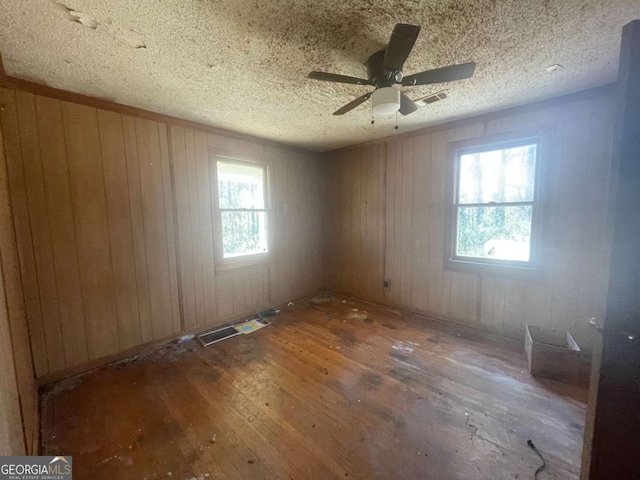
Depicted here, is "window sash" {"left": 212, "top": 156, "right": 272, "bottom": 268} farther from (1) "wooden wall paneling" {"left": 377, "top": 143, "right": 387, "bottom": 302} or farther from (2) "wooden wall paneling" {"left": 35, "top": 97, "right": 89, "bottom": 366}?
(1) "wooden wall paneling" {"left": 377, "top": 143, "right": 387, "bottom": 302}

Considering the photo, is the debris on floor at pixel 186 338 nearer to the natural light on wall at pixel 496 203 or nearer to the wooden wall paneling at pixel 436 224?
the wooden wall paneling at pixel 436 224

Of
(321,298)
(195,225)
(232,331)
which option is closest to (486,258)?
(321,298)

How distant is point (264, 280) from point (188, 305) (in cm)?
109

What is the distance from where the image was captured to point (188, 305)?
117 inches

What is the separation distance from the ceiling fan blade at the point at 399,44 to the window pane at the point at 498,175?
77.9 inches

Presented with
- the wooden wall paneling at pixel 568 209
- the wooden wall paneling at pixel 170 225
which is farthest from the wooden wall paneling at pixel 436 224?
the wooden wall paneling at pixel 170 225

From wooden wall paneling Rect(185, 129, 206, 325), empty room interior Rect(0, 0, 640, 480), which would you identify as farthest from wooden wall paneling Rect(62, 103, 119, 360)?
wooden wall paneling Rect(185, 129, 206, 325)

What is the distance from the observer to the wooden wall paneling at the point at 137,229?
2.49 meters

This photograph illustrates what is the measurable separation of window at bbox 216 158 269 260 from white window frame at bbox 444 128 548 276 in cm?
255

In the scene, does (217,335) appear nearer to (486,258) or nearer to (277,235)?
(277,235)

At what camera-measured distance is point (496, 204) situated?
282cm

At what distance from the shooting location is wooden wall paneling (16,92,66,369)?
1984 mm

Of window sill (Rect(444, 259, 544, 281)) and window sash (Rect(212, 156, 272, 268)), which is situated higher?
window sash (Rect(212, 156, 272, 268))

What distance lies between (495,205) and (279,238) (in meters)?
2.92
